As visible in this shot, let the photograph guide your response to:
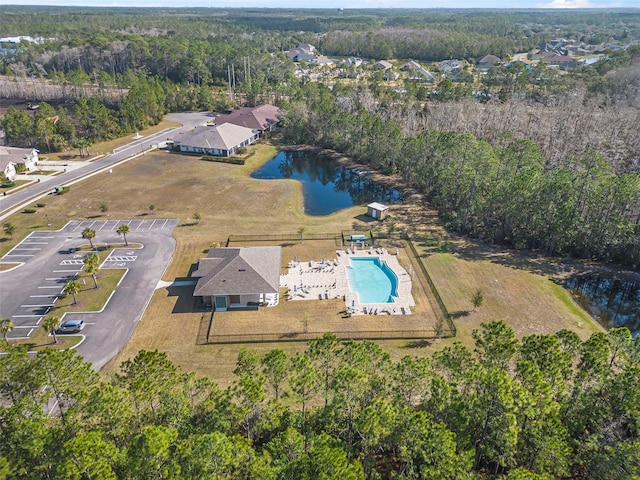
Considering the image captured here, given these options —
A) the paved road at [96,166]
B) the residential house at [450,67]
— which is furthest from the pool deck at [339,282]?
the residential house at [450,67]

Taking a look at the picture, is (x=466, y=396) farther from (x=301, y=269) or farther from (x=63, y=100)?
(x=63, y=100)

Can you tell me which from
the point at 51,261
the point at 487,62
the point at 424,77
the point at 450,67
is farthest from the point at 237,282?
the point at 487,62

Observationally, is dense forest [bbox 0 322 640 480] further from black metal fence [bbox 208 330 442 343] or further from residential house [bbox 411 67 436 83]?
residential house [bbox 411 67 436 83]

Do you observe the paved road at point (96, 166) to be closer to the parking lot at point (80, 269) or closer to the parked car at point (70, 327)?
the parking lot at point (80, 269)

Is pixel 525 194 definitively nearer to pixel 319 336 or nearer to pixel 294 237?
pixel 294 237

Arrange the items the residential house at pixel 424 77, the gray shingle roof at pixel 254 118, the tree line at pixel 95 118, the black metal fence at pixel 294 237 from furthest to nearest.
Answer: the residential house at pixel 424 77 → the gray shingle roof at pixel 254 118 → the tree line at pixel 95 118 → the black metal fence at pixel 294 237
